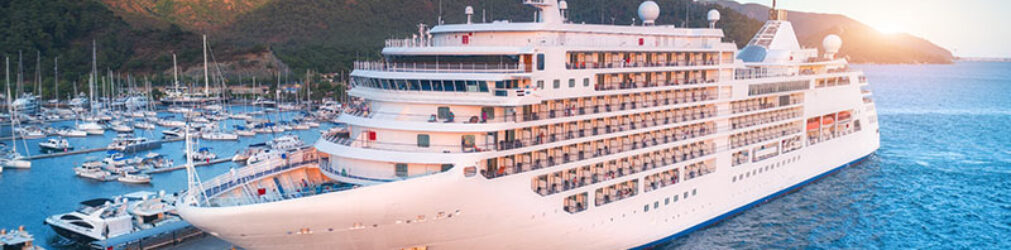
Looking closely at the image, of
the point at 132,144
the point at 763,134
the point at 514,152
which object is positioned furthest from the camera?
the point at 132,144

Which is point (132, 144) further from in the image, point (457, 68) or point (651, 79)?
point (651, 79)

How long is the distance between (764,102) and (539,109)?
53.6ft

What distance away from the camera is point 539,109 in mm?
21781

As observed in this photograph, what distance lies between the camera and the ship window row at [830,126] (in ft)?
124

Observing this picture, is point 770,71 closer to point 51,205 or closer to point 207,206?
point 207,206

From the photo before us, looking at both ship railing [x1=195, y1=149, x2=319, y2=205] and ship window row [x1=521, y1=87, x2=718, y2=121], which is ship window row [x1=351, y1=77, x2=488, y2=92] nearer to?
ship window row [x1=521, y1=87, x2=718, y2=121]

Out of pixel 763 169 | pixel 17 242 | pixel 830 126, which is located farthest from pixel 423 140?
pixel 830 126

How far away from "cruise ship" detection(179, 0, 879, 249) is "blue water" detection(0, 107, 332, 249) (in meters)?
17.0

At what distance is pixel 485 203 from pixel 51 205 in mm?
28912

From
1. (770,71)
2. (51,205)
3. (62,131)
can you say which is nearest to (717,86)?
(770,71)

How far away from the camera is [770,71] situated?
34.9 metres

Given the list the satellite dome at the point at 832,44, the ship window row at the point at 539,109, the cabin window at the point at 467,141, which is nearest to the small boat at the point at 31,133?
the ship window row at the point at 539,109

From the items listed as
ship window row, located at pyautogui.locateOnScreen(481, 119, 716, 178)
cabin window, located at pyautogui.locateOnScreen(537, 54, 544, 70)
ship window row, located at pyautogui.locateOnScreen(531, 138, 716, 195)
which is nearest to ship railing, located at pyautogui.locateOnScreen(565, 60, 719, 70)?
cabin window, located at pyautogui.locateOnScreen(537, 54, 544, 70)

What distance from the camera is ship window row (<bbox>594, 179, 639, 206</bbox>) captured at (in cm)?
2406
